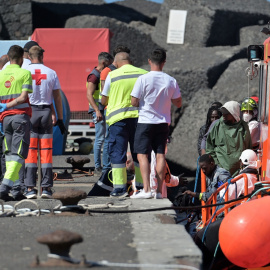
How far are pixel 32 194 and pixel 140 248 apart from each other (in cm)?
386

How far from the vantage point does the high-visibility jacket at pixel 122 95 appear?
10.1 m

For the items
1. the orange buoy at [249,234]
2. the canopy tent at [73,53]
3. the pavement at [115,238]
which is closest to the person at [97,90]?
the pavement at [115,238]

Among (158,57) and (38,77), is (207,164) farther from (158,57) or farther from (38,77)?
(38,77)

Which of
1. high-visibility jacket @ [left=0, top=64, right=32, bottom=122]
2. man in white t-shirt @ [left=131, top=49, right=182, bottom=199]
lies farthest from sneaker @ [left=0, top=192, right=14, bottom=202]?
man in white t-shirt @ [left=131, top=49, right=182, bottom=199]

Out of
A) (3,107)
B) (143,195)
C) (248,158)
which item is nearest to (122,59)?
(3,107)

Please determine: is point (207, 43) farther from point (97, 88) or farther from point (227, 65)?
point (97, 88)

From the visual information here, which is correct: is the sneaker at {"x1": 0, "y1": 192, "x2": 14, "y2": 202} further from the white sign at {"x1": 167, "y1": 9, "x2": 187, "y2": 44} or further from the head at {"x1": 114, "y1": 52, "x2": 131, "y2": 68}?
the white sign at {"x1": 167, "y1": 9, "x2": 187, "y2": 44}

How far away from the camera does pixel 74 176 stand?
14078 millimetres

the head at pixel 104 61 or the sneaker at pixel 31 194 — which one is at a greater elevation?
the head at pixel 104 61

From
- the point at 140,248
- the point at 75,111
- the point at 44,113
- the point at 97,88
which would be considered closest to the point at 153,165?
the point at 44,113

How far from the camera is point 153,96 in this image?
9.75 m

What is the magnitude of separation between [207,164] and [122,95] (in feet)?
4.49

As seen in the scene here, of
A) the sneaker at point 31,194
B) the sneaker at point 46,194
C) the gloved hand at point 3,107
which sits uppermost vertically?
the gloved hand at point 3,107

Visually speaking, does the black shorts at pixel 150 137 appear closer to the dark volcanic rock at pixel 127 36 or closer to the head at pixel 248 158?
the head at pixel 248 158
